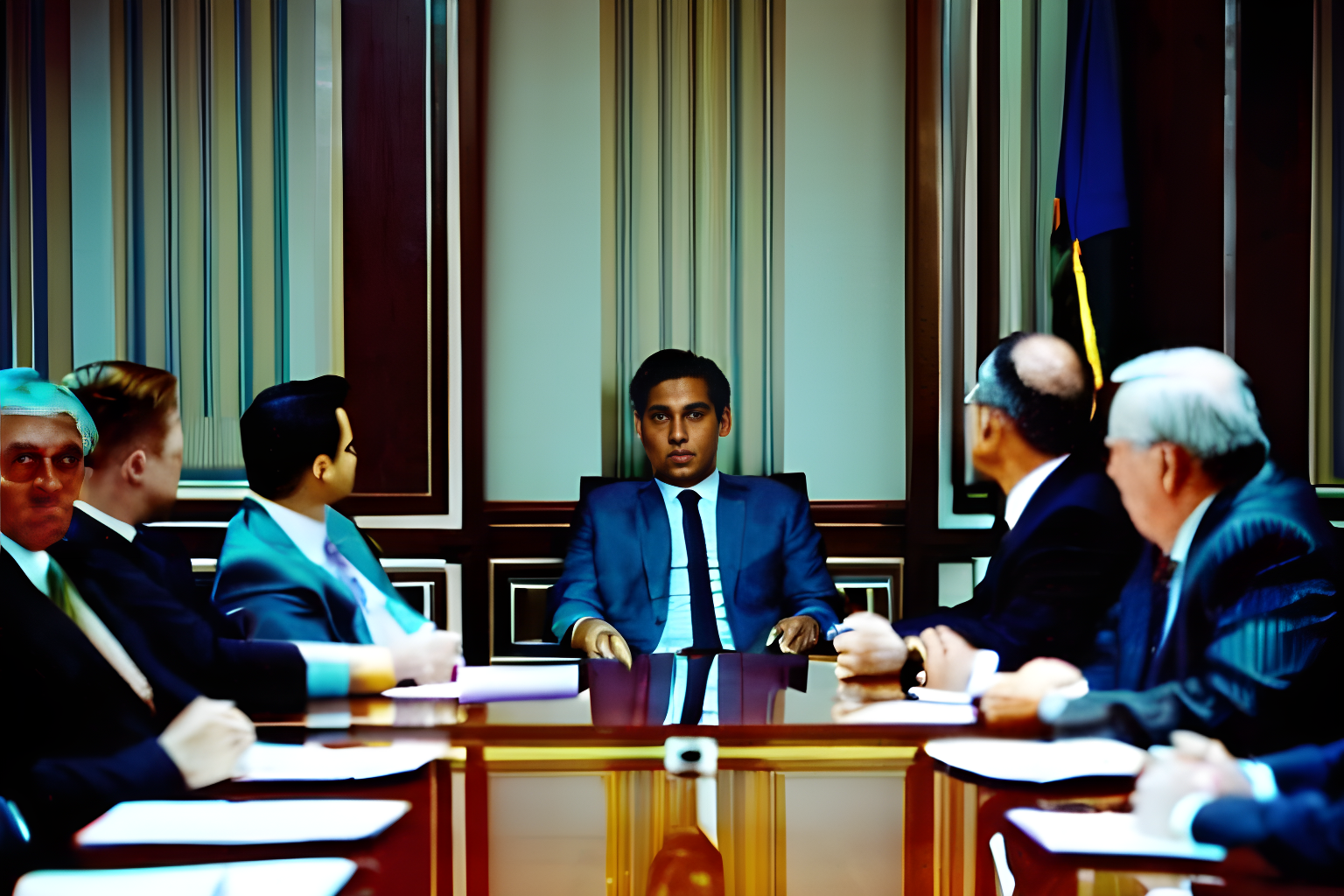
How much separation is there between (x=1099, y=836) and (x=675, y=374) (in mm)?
1343

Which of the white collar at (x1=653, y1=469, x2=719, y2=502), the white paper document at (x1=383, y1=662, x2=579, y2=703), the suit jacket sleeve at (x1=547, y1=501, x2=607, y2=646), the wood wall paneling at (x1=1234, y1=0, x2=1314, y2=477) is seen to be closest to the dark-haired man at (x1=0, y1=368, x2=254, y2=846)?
the white paper document at (x1=383, y1=662, x2=579, y2=703)

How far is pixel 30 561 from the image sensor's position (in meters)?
1.76

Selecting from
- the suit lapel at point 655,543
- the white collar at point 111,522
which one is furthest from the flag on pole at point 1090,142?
the white collar at point 111,522

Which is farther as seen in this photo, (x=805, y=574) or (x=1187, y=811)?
(x=805, y=574)

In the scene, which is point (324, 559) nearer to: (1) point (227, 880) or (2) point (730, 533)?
(1) point (227, 880)

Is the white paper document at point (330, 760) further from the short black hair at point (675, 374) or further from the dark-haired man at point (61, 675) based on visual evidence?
the short black hair at point (675, 374)

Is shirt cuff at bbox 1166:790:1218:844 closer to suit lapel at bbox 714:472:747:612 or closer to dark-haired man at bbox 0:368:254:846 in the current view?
suit lapel at bbox 714:472:747:612

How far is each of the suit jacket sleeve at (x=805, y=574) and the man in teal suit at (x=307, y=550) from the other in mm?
838

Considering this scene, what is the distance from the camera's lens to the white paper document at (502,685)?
192 cm

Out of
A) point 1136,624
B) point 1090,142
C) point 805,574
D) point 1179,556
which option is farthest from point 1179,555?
point 1090,142

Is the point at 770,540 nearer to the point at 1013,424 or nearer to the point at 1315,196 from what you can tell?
the point at 1013,424

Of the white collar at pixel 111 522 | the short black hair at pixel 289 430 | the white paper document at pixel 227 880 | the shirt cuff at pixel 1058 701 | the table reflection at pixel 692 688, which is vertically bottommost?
the white paper document at pixel 227 880

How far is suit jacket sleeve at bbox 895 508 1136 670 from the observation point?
1.88 m

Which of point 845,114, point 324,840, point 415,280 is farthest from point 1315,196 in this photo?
point 324,840
